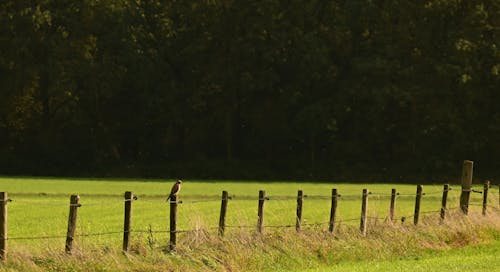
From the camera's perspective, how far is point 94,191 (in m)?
46.4

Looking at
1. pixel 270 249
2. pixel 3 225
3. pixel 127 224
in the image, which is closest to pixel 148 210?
pixel 270 249

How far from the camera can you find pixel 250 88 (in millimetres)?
70875

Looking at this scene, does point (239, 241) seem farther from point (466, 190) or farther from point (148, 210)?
point (148, 210)

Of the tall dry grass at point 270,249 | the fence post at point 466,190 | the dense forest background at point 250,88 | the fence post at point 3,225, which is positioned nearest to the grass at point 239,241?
the tall dry grass at point 270,249

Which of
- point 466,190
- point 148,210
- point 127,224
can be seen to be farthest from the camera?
point 148,210

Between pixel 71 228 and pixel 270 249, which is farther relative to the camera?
pixel 270 249

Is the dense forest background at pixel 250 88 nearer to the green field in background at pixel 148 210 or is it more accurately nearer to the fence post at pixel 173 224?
the green field in background at pixel 148 210

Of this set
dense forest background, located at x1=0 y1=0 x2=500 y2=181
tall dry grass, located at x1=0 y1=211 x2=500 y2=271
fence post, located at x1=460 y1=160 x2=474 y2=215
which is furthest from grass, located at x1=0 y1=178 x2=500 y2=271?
dense forest background, located at x1=0 y1=0 x2=500 y2=181

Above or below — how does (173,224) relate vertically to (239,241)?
above

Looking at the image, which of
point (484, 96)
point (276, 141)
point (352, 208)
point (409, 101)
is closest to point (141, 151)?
point (276, 141)

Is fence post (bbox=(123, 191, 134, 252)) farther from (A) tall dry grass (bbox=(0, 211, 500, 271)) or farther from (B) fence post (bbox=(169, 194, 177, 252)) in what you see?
(B) fence post (bbox=(169, 194, 177, 252))

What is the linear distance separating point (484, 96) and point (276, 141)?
49.9 feet

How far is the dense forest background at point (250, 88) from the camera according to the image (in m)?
68.1

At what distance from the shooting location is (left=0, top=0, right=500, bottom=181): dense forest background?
68.1 metres
